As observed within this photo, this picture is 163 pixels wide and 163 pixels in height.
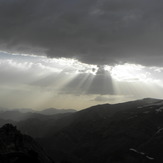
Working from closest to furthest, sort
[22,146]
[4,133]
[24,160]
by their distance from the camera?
[24,160]
[22,146]
[4,133]

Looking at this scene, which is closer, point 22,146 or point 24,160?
point 24,160

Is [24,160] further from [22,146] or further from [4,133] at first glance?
[4,133]

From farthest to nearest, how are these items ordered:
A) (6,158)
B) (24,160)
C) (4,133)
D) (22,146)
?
(4,133) → (22,146) → (6,158) → (24,160)

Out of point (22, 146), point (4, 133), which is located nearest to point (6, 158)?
point (22, 146)

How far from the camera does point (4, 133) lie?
158m

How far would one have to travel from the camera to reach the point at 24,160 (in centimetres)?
5869

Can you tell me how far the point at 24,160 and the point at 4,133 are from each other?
348 ft

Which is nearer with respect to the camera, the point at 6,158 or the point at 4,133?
the point at 6,158

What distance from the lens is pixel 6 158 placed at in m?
72.3

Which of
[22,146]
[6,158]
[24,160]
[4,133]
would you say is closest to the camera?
[24,160]

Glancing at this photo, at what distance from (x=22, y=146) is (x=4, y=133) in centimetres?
3522

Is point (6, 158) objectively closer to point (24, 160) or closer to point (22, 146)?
point (24, 160)

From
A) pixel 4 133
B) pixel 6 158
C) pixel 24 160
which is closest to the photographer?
pixel 24 160

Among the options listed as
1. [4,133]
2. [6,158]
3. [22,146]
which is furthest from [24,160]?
[4,133]
